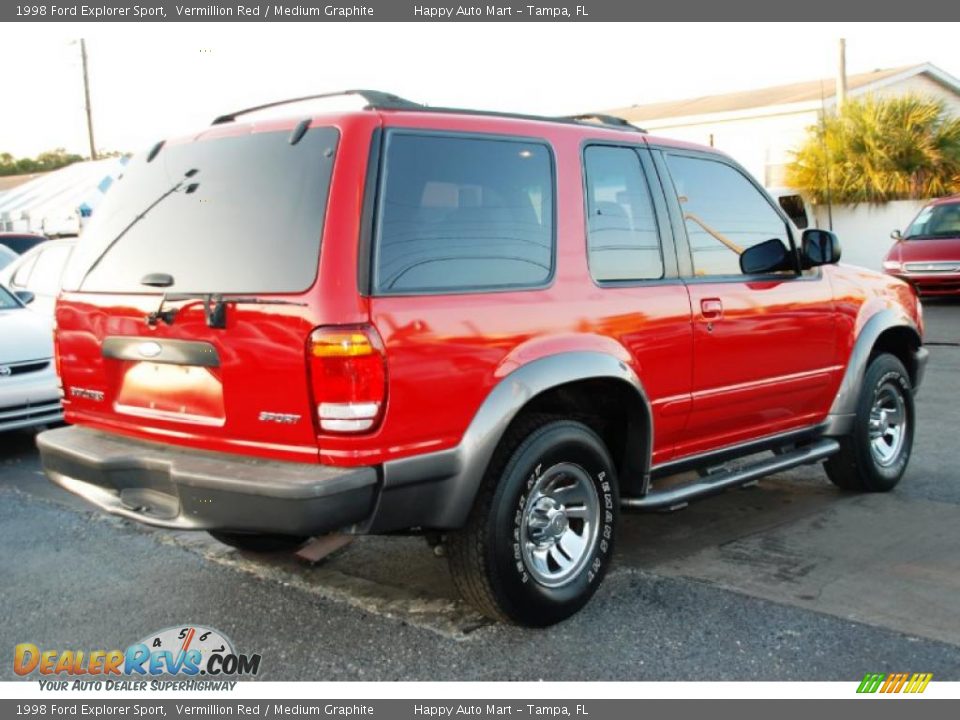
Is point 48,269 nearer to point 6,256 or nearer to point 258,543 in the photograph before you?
point 6,256

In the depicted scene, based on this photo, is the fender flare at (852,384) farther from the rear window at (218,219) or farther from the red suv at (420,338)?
the rear window at (218,219)

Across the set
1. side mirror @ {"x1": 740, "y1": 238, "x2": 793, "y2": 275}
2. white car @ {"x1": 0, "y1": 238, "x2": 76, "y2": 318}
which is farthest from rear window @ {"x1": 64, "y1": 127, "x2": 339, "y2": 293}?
white car @ {"x1": 0, "y1": 238, "x2": 76, "y2": 318}

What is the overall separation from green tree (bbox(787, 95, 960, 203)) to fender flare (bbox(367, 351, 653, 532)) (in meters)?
19.6

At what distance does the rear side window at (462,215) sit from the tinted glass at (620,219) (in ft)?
0.88

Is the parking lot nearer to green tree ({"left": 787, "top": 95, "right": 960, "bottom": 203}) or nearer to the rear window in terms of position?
the rear window

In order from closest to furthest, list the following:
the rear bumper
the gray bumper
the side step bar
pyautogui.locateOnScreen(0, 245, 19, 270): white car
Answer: the gray bumper → the side step bar → pyautogui.locateOnScreen(0, 245, 19, 270): white car → the rear bumper

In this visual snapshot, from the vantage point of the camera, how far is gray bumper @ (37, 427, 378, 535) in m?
3.37

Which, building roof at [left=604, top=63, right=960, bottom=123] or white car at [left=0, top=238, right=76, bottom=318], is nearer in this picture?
white car at [left=0, top=238, right=76, bottom=318]

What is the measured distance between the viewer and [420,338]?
3518 millimetres

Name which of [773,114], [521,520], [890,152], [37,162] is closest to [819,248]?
[521,520]

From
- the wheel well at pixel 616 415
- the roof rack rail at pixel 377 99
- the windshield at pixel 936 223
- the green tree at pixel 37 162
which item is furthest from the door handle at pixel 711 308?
the green tree at pixel 37 162

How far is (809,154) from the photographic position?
22969mm

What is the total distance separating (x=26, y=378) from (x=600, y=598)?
4.93m

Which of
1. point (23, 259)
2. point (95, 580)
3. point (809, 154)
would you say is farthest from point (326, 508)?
point (809, 154)
